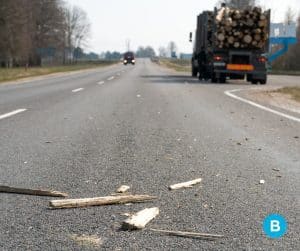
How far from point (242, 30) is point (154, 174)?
1948cm

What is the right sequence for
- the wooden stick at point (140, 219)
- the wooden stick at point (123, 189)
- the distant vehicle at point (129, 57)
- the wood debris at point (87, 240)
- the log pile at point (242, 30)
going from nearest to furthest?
1. the wood debris at point (87, 240)
2. the wooden stick at point (140, 219)
3. the wooden stick at point (123, 189)
4. the log pile at point (242, 30)
5. the distant vehicle at point (129, 57)

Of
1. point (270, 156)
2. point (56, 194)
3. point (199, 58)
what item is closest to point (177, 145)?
point (270, 156)

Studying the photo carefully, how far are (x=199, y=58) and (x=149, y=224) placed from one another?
24.8 m

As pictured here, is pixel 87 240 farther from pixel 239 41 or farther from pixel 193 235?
pixel 239 41

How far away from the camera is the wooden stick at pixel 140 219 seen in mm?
3475

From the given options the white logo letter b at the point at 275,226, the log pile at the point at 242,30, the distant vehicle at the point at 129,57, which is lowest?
the white logo letter b at the point at 275,226

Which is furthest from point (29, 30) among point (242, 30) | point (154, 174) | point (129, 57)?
point (154, 174)

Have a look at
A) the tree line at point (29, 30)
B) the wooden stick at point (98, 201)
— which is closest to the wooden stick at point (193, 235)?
the wooden stick at point (98, 201)

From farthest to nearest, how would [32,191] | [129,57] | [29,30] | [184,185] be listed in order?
[129,57] → [29,30] → [184,185] → [32,191]

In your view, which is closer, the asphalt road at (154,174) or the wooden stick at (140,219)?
the asphalt road at (154,174)

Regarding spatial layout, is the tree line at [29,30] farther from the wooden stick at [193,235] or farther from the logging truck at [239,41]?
the wooden stick at [193,235]

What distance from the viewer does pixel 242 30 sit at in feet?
76.7

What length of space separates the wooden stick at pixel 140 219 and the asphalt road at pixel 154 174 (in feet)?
0.21

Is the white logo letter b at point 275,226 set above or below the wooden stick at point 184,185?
below
